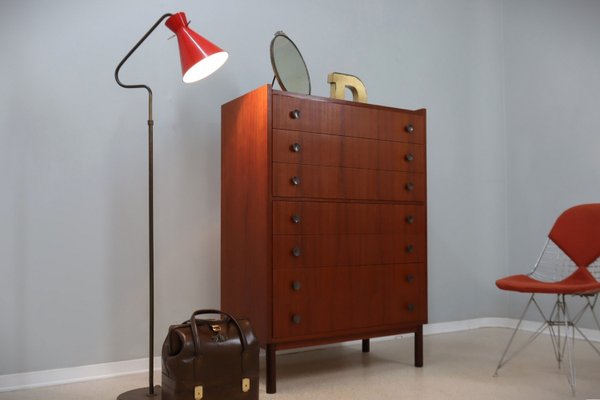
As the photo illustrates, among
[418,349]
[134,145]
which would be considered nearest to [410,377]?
[418,349]

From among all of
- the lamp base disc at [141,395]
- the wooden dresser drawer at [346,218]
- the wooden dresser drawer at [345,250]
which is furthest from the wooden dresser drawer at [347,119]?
the lamp base disc at [141,395]

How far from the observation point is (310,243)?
8.89 ft

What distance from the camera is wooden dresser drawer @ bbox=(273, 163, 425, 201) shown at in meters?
2.65

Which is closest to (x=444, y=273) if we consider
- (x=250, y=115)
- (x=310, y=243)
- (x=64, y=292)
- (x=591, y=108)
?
(x=591, y=108)

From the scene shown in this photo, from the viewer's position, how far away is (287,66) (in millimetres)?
2945

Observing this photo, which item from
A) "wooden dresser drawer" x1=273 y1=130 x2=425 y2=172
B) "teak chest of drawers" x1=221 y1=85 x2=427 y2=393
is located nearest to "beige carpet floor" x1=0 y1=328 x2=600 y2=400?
"teak chest of drawers" x1=221 y1=85 x2=427 y2=393

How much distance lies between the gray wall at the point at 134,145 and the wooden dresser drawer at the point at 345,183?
65 centimetres

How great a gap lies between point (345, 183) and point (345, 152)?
15 centimetres

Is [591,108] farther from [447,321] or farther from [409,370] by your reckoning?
[409,370]

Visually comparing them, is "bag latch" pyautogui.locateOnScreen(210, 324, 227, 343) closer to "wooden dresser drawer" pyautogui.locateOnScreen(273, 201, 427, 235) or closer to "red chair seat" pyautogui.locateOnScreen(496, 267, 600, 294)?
"wooden dresser drawer" pyautogui.locateOnScreen(273, 201, 427, 235)

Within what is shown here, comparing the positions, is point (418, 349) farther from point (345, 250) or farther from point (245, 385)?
point (245, 385)

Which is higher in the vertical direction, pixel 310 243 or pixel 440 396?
pixel 310 243

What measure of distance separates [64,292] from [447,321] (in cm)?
252

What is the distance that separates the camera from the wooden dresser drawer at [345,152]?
2656 millimetres
